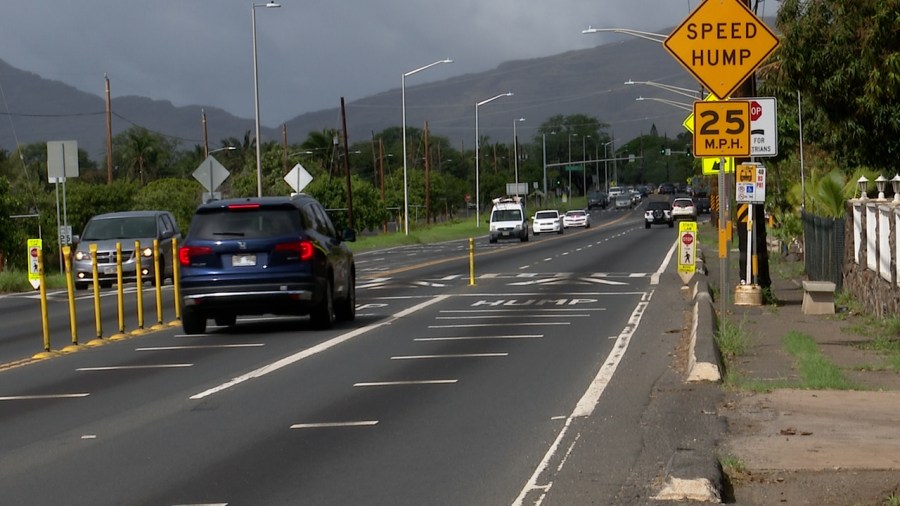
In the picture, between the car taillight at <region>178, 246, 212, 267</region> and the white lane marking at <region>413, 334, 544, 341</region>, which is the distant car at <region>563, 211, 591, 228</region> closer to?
the car taillight at <region>178, 246, 212, 267</region>

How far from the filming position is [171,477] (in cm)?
934

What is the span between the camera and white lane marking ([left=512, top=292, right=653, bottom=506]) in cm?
877

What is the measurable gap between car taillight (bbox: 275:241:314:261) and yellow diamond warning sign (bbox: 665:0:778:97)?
5.50 m

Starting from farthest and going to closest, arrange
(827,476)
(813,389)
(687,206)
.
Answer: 1. (687,206)
2. (813,389)
3. (827,476)

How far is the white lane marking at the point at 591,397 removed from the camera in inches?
345

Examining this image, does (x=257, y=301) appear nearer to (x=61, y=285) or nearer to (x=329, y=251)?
(x=329, y=251)

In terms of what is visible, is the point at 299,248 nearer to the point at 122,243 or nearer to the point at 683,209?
the point at 122,243

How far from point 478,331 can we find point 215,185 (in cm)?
2057

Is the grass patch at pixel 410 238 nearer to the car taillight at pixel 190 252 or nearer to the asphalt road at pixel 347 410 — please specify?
the car taillight at pixel 190 252

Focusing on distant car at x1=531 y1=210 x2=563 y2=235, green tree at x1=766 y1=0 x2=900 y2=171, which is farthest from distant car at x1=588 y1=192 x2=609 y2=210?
green tree at x1=766 y1=0 x2=900 y2=171

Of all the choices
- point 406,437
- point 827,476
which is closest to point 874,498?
point 827,476

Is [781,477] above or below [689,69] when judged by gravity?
below

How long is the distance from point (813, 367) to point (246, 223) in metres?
8.77

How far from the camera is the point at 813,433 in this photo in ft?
33.6
